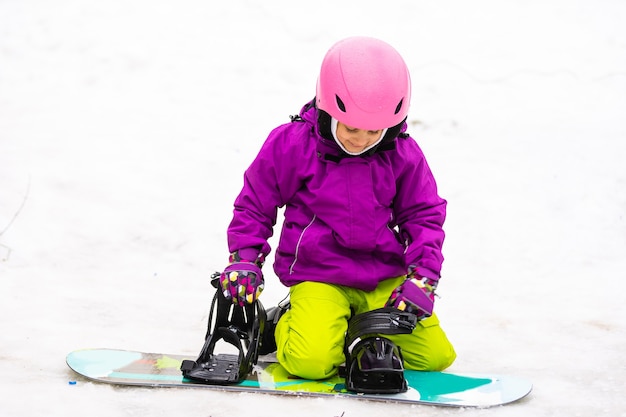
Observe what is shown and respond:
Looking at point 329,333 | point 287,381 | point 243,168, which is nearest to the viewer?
point 287,381

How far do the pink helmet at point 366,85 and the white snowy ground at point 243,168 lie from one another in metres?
1.14

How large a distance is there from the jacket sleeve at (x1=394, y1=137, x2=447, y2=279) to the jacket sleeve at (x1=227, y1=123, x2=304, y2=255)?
0.47 metres

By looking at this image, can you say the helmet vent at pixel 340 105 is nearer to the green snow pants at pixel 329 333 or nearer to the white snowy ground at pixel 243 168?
the green snow pants at pixel 329 333

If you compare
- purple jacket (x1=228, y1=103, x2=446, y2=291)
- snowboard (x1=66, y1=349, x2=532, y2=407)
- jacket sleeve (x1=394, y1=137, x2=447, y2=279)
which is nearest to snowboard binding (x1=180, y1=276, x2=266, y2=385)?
snowboard (x1=66, y1=349, x2=532, y2=407)

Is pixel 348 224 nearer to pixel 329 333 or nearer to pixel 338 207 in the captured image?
pixel 338 207

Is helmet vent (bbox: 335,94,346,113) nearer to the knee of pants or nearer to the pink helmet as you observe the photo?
the pink helmet

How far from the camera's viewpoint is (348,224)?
3.54m

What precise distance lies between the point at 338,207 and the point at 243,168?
129 inches

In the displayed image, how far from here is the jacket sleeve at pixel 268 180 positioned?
3564mm

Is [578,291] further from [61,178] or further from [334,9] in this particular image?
[334,9]

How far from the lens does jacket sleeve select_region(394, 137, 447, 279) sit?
3543 mm

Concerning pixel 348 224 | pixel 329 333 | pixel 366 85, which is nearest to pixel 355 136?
pixel 366 85

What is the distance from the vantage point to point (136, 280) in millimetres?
4980

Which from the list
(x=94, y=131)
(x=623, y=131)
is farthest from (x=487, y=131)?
(x=94, y=131)
